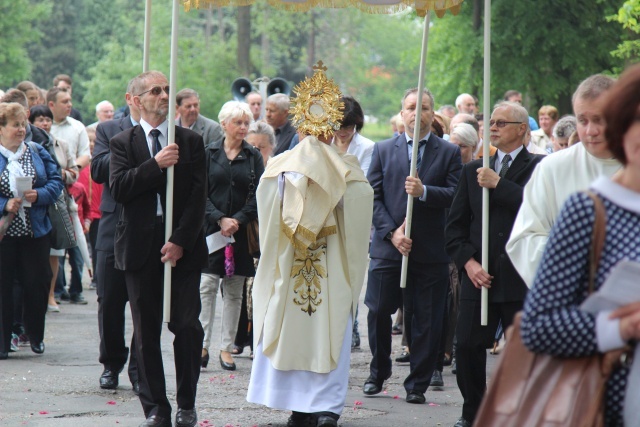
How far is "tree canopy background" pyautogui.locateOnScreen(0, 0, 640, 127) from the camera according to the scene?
20.9 meters

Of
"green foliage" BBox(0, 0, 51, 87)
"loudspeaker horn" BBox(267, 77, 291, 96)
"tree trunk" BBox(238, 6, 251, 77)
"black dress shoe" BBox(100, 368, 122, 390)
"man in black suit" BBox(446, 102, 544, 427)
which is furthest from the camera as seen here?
"green foliage" BBox(0, 0, 51, 87)

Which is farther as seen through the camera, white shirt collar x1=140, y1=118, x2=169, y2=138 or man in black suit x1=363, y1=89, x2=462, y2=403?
man in black suit x1=363, y1=89, x2=462, y2=403

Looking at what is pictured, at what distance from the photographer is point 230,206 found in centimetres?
1000

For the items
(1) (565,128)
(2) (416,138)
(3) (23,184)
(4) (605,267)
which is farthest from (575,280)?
(1) (565,128)

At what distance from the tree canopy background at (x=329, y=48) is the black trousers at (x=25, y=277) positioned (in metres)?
5.64

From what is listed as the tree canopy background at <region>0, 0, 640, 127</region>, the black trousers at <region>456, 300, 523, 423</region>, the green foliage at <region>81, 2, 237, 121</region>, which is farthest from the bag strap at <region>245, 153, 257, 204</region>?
the green foliage at <region>81, 2, 237, 121</region>

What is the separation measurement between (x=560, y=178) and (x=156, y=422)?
3055 mm

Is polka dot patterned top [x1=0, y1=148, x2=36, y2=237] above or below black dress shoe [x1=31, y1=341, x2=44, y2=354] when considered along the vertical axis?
above

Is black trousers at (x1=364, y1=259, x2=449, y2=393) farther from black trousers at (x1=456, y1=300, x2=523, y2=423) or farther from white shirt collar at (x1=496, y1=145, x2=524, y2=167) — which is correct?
white shirt collar at (x1=496, y1=145, x2=524, y2=167)

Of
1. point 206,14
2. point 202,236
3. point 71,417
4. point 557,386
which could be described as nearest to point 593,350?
point 557,386

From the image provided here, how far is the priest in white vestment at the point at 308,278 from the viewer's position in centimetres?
774

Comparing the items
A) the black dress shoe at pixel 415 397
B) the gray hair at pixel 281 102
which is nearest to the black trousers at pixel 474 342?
the black dress shoe at pixel 415 397

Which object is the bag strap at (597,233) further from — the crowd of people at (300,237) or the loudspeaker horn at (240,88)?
the loudspeaker horn at (240,88)

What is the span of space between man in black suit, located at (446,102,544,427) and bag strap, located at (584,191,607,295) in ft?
11.9
